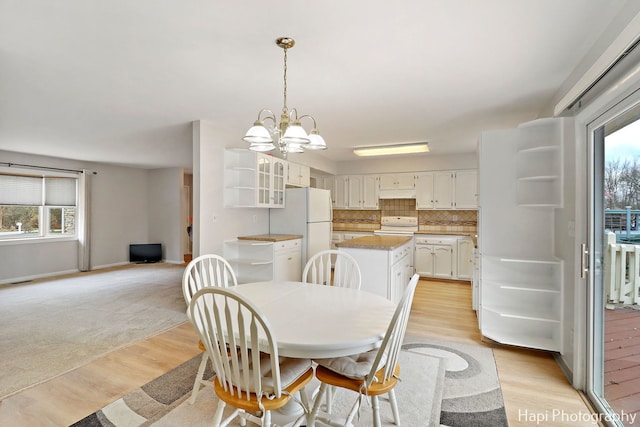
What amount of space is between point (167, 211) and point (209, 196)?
4.50 m

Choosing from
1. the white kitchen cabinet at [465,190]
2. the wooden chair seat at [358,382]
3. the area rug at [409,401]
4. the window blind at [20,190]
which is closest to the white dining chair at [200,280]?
the area rug at [409,401]

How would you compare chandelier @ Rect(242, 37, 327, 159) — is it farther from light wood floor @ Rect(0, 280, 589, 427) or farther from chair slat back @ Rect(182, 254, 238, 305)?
light wood floor @ Rect(0, 280, 589, 427)

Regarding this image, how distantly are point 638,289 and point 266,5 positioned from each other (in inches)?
95.7

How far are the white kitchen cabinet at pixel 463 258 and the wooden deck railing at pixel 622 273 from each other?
11.9 ft

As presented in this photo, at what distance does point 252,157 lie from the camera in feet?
13.9

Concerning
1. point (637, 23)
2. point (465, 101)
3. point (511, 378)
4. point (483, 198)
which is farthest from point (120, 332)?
point (637, 23)

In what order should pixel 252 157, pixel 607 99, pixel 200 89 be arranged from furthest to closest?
pixel 252 157
pixel 200 89
pixel 607 99

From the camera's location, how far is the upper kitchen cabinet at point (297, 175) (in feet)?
16.8

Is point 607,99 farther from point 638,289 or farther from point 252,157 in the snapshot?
point 252,157

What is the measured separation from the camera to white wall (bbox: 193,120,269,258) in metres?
3.77

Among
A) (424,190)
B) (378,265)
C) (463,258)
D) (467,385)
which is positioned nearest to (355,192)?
(424,190)

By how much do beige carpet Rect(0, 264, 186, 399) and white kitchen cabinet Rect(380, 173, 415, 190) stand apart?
431 cm

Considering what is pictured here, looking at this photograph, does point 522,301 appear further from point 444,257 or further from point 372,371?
point 444,257

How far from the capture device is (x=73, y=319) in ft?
12.2
